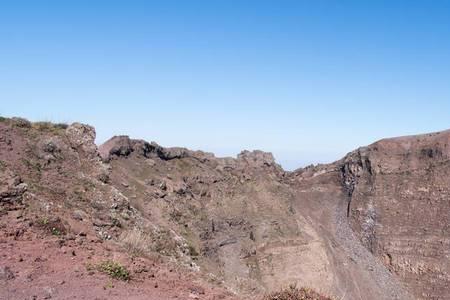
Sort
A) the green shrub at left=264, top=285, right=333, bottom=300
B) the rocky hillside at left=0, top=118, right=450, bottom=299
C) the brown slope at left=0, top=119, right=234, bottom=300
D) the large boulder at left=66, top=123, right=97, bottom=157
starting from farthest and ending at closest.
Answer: the large boulder at left=66, top=123, right=97, bottom=157 → the rocky hillside at left=0, top=118, right=450, bottom=299 → the brown slope at left=0, top=119, right=234, bottom=300 → the green shrub at left=264, top=285, right=333, bottom=300

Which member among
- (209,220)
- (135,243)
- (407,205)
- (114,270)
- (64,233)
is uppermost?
(64,233)

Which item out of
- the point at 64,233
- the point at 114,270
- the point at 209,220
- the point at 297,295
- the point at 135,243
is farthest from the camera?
the point at 209,220

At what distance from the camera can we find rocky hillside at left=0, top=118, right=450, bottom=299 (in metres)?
9.95

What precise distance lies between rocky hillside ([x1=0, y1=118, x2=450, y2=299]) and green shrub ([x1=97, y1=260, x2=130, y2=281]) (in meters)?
0.03

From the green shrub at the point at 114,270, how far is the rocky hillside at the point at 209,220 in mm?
28

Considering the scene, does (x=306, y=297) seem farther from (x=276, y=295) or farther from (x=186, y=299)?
(x=186, y=299)

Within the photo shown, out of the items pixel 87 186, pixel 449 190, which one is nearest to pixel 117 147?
pixel 87 186

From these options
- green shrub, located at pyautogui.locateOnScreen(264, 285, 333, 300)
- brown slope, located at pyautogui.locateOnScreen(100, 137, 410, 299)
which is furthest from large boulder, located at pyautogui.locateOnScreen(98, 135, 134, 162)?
green shrub, located at pyautogui.locateOnScreen(264, 285, 333, 300)

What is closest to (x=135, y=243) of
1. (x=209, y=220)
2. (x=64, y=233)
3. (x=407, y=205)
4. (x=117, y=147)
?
(x=64, y=233)

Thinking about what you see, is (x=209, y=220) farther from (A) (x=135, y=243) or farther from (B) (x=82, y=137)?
(A) (x=135, y=243)

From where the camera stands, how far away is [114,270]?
9.65 meters

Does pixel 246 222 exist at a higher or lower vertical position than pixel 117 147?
lower

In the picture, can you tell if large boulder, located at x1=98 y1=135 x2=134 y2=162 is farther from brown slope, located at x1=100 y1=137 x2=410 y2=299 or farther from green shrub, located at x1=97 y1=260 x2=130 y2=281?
green shrub, located at x1=97 y1=260 x2=130 y2=281

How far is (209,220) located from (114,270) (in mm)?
26500
